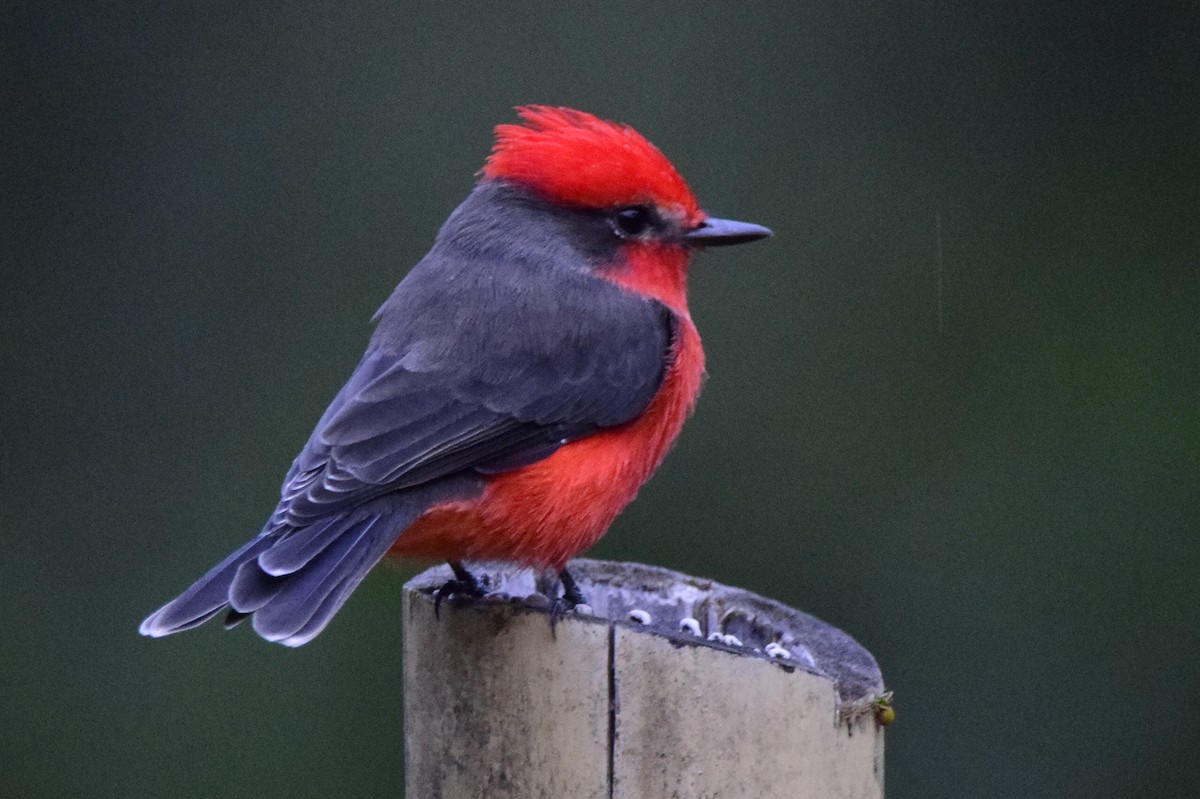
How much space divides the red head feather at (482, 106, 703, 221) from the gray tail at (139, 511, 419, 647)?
1.12 m

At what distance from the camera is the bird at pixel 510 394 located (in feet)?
13.0

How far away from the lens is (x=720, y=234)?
16.1 feet

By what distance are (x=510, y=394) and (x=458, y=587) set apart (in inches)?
24.4

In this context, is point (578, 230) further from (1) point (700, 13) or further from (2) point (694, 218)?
(1) point (700, 13)

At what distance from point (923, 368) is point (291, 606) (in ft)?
12.0

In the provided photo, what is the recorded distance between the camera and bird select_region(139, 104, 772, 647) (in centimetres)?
396

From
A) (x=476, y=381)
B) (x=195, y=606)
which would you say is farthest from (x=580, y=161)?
(x=195, y=606)

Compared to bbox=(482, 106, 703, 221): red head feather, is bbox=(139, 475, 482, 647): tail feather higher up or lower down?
lower down

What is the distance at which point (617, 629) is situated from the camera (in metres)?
3.35

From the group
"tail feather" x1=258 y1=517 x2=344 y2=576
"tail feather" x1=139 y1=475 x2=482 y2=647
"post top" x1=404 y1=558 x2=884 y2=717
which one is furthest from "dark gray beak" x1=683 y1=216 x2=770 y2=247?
"tail feather" x1=258 y1=517 x2=344 y2=576

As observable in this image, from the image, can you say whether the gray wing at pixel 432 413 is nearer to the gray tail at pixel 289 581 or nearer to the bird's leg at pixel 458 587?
the gray tail at pixel 289 581

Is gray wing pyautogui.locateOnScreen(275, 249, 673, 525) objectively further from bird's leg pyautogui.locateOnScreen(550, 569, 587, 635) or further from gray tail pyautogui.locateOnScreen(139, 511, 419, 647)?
bird's leg pyautogui.locateOnScreen(550, 569, 587, 635)

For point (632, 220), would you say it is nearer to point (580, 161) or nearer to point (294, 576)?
point (580, 161)

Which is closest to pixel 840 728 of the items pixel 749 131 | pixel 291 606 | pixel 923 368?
pixel 291 606
